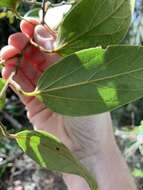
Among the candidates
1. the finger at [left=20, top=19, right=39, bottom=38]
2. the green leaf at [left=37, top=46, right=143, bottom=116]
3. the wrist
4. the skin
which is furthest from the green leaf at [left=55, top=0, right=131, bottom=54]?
the wrist

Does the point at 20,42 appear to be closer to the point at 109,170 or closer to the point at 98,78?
the point at 98,78

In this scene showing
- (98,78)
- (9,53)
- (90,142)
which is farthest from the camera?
(90,142)

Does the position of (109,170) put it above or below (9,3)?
below

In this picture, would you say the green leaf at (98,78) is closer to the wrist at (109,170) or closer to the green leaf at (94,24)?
the green leaf at (94,24)

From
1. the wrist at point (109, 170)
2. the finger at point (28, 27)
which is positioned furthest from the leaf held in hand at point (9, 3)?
the wrist at point (109, 170)

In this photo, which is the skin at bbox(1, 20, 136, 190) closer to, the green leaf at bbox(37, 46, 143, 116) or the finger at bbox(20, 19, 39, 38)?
the finger at bbox(20, 19, 39, 38)

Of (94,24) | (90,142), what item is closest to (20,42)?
(94,24)

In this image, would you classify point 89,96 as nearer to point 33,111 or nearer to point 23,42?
point 23,42
